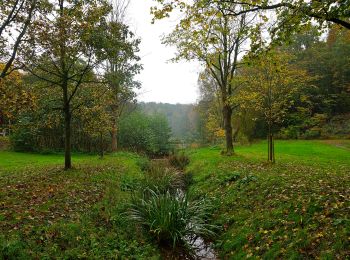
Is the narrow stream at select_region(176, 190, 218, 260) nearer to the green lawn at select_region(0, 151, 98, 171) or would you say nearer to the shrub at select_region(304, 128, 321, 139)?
the green lawn at select_region(0, 151, 98, 171)

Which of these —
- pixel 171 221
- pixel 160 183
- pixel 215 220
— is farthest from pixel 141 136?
pixel 171 221

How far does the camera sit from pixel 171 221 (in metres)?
8.14

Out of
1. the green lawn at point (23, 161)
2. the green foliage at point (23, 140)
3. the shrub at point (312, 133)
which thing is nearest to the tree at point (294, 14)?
the green lawn at point (23, 161)

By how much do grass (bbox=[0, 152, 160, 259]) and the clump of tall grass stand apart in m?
0.40

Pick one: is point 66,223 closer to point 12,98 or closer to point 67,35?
point 12,98

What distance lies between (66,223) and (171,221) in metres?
2.69

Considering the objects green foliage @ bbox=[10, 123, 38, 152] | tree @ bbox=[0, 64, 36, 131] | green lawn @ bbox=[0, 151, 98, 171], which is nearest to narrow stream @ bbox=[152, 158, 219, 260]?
tree @ bbox=[0, 64, 36, 131]

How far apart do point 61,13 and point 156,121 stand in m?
26.1

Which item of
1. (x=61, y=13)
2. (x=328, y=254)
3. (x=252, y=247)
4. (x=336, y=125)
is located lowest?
(x=252, y=247)

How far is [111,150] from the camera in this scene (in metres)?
31.2

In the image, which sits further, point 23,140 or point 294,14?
point 23,140

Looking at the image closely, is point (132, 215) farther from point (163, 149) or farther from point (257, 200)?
point (163, 149)

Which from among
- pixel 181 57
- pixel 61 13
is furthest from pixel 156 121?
pixel 61 13

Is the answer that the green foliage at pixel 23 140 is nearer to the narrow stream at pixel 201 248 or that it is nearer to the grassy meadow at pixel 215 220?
the grassy meadow at pixel 215 220
